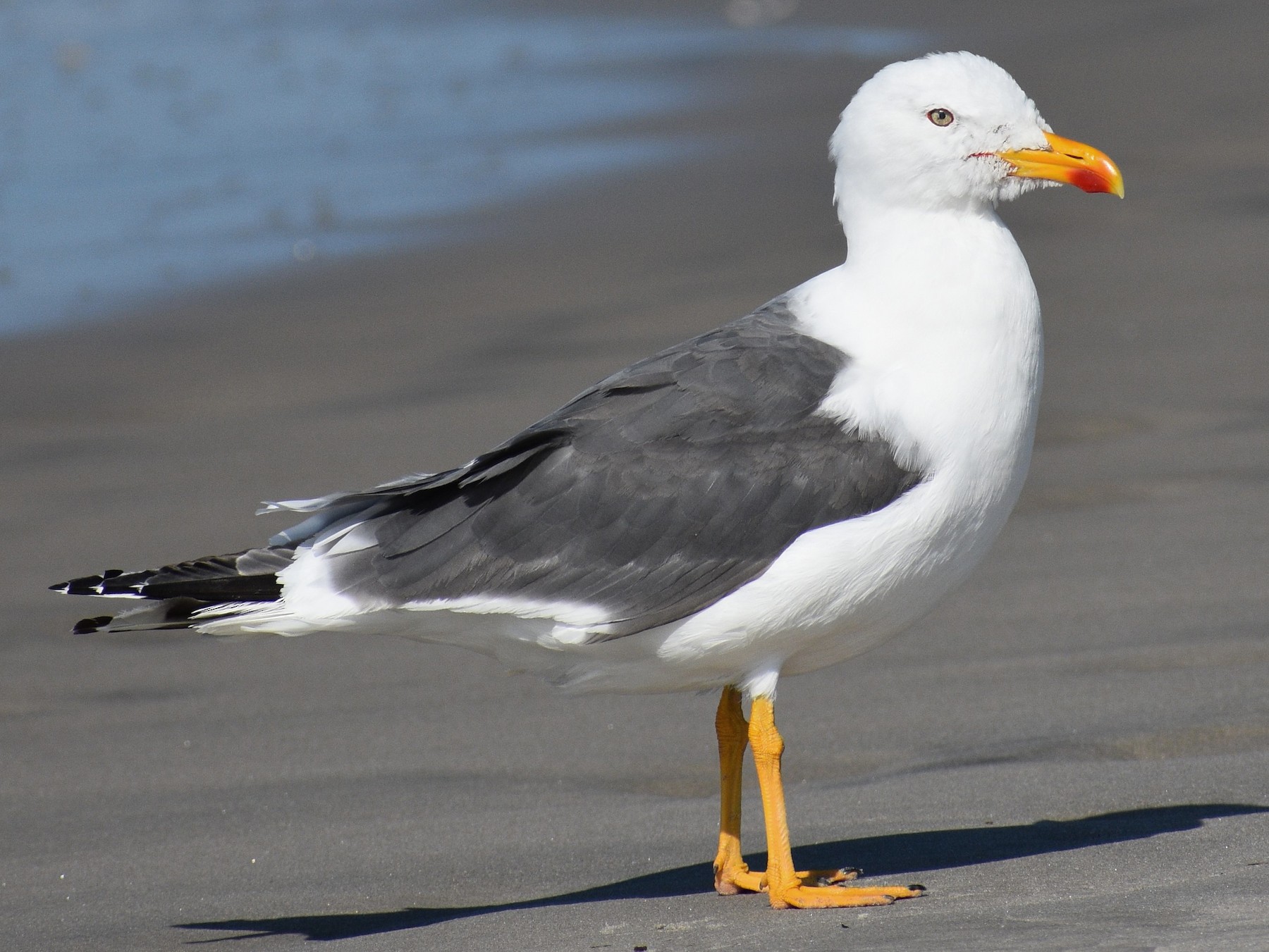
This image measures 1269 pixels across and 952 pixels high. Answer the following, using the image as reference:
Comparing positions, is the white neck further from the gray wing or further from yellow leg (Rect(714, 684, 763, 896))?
yellow leg (Rect(714, 684, 763, 896))

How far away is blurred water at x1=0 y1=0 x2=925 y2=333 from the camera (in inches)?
473

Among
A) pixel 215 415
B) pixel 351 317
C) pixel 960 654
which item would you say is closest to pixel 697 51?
pixel 351 317

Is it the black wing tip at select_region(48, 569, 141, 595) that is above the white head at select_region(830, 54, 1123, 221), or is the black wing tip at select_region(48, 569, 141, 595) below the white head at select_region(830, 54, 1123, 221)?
below

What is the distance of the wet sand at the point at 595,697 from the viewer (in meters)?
4.72

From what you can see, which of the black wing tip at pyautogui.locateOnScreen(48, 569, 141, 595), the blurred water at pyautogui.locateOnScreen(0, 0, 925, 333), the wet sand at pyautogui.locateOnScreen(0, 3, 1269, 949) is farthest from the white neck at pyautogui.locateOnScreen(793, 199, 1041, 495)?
the blurred water at pyautogui.locateOnScreen(0, 0, 925, 333)

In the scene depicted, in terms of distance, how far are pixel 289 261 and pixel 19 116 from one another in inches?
204

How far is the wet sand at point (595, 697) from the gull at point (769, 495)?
0.58m

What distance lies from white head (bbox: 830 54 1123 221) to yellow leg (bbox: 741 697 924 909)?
1.46 meters

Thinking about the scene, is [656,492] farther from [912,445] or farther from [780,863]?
[780,863]

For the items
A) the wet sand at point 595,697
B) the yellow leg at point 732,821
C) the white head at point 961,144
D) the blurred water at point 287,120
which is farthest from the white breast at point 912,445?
the blurred water at point 287,120

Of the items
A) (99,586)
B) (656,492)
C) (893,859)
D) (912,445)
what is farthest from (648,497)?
(99,586)

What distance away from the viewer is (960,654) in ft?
20.8

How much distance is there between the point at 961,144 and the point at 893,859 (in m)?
1.93

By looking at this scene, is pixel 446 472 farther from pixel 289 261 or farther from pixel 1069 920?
pixel 289 261
